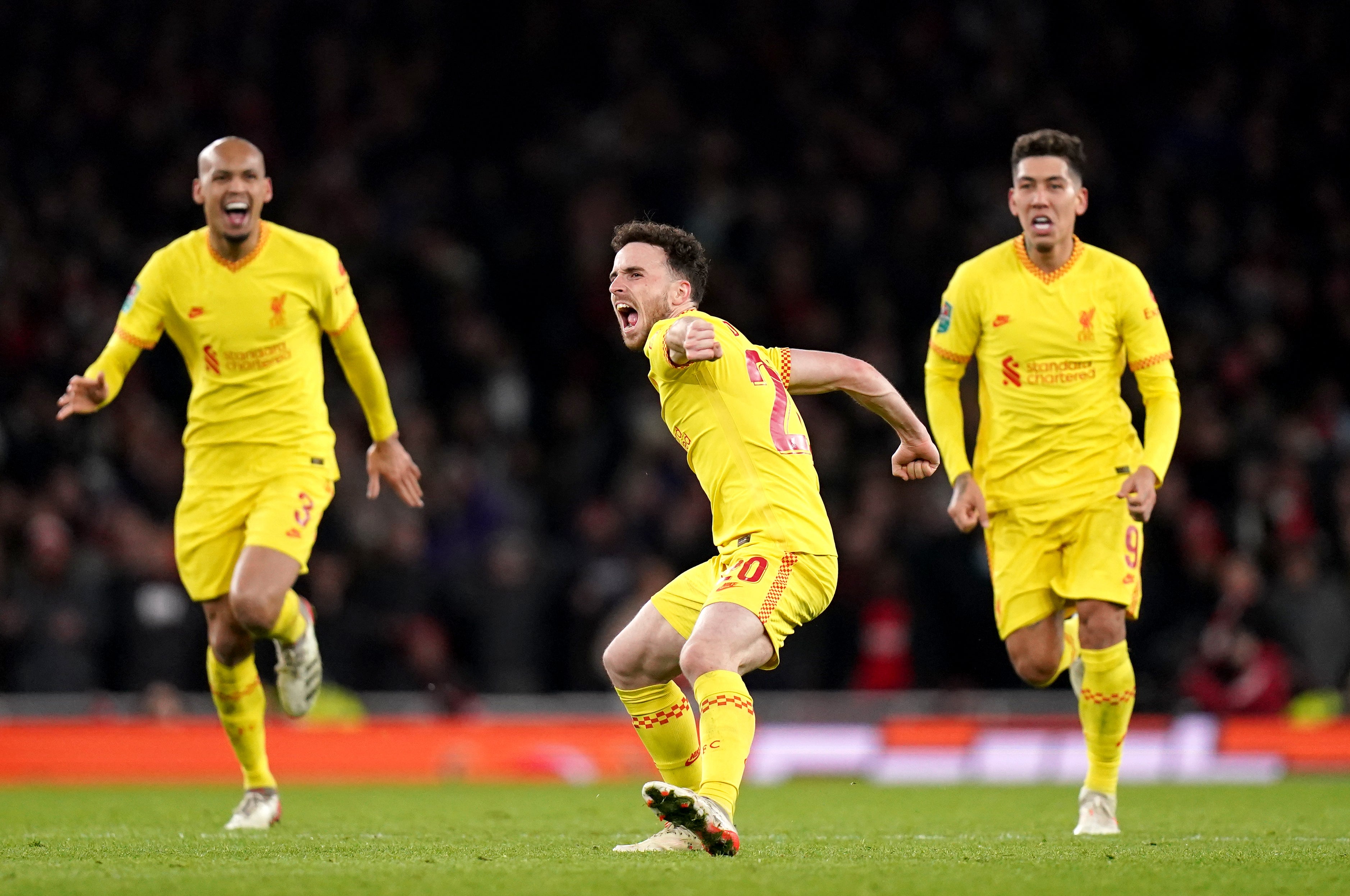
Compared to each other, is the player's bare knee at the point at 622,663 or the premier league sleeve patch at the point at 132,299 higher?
the premier league sleeve patch at the point at 132,299

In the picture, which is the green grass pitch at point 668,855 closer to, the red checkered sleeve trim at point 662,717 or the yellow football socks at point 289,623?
the red checkered sleeve trim at point 662,717

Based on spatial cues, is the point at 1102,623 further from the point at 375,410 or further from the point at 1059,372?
the point at 375,410

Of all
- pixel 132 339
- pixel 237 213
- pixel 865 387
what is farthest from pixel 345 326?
pixel 865 387

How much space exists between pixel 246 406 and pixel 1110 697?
3.71 meters

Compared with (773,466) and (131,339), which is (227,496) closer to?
(131,339)

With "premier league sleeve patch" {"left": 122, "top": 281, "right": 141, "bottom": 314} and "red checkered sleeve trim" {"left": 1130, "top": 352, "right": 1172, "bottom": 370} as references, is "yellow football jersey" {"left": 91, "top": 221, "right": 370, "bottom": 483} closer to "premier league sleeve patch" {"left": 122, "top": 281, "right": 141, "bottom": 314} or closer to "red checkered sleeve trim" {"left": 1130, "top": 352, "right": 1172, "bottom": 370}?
"premier league sleeve patch" {"left": 122, "top": 281, "right": 141, "bottom": 314}

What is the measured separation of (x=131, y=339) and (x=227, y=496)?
0.75 metres

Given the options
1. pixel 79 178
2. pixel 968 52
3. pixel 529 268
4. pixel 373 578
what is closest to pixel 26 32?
pixel 79 178

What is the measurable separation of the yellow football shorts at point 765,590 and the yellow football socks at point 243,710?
2299 millimetres

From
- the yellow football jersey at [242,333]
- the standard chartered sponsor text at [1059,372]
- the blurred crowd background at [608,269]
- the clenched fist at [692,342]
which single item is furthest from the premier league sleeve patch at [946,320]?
the blurred crowd background at [608,269]

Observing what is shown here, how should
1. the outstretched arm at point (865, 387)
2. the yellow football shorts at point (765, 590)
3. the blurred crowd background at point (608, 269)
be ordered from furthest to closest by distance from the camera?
the blurred crowd background at point (608, 269), the outstretched arm at point (865, 387), the yellow football shorts at point (765, 590)

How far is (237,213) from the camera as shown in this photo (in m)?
7.14

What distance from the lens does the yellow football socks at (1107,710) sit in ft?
22.7

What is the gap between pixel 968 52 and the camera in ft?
55.2
